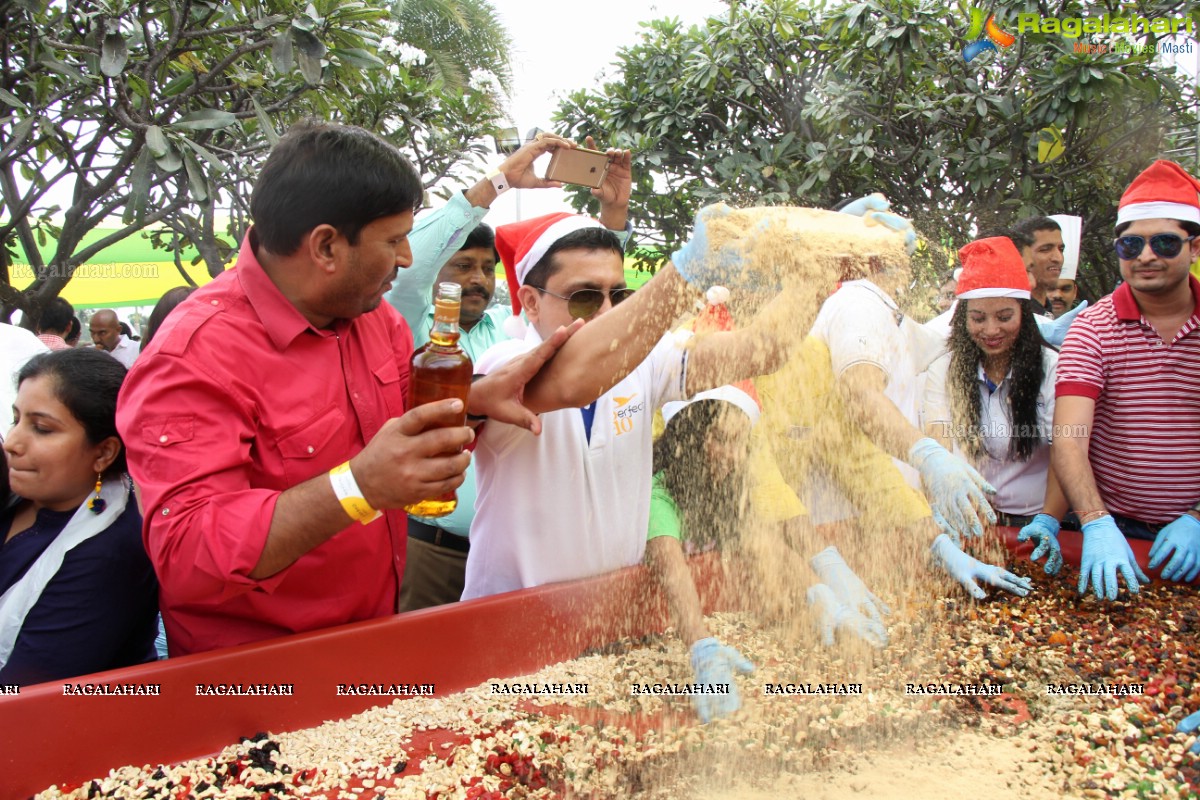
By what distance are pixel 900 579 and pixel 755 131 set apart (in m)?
3.97

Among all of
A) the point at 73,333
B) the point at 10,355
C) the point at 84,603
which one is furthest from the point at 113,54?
the point at 73,333

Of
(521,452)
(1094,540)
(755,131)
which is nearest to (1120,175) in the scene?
(755,131)

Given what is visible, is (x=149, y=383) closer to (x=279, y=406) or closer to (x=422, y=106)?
(x=279, y=406)

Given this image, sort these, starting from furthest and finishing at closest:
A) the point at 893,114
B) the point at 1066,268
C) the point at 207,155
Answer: the point at 893,114, the point at 1066,268, the point at 207,155

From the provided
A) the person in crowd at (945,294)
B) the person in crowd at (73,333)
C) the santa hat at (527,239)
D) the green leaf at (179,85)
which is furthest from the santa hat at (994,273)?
the person in crowd at (73,333)

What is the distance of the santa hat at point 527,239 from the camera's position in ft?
6.81

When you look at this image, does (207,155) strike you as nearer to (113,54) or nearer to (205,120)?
(205,120)

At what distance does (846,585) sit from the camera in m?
2.38

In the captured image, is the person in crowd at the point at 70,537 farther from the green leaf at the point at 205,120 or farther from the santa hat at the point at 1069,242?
the santa hat at the point at 1069,242

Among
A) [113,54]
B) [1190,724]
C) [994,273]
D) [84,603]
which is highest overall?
[113,54]

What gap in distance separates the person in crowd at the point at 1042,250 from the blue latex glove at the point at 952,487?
1.99m

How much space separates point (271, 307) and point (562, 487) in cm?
75

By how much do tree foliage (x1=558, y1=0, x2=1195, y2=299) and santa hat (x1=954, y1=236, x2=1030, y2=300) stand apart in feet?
4.74

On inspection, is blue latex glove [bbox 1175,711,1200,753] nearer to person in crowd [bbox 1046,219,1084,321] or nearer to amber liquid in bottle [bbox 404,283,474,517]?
amber liquid in bottle [bbox 404,283,474,517]
